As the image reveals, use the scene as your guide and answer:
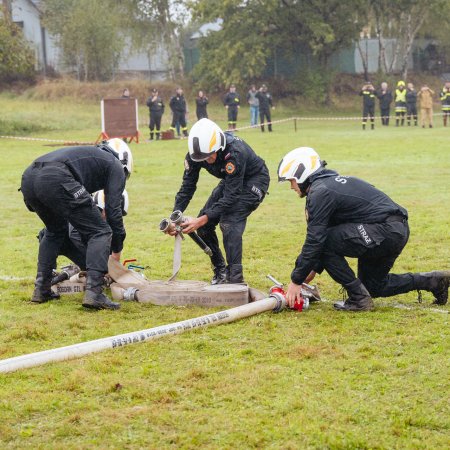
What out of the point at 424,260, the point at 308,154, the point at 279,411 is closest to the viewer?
the point at 279,411

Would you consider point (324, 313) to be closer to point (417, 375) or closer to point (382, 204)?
point (382, 204)

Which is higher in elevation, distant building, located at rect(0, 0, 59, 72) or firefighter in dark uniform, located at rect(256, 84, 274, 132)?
distant building, located at rect(0, 0, 59, 72)

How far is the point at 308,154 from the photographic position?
767 centimetres

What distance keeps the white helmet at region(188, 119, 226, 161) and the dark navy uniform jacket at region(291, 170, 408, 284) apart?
1130mm

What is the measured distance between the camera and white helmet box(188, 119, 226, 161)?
8234mm

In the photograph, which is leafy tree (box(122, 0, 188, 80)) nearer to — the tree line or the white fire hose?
the tree line

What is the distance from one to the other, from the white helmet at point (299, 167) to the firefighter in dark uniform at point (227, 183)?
33.7 inches

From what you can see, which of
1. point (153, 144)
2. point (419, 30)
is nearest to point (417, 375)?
point (153, 144)

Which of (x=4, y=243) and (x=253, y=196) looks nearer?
(x=253, y=196)

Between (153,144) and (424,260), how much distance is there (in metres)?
21.5

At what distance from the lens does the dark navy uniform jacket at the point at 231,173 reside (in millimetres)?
8406

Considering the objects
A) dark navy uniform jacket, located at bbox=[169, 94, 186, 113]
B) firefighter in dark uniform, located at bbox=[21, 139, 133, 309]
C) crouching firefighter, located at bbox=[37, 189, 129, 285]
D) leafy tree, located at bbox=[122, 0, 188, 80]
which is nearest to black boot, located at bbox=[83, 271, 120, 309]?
firefighter in dark uniform, located at bbox=[21, 139, 133, 309]

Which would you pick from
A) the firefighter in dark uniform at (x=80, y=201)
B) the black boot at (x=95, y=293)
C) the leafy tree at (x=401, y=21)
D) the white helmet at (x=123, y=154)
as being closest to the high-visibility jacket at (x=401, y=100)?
the leafy tree at (x=401, y=21)

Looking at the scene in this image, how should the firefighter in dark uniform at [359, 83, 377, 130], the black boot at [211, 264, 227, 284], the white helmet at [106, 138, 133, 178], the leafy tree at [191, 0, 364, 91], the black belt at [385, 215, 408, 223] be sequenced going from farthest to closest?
the leafy tree at [191, 0, 364, 91] < the firefighter in dark uniform at [359, 83, 377, 130] < the black boot at [211, 264, 227, 284] < the white helmet at [106, 138, 133, 178] < the black belt at [385, 215, 408, 223]
